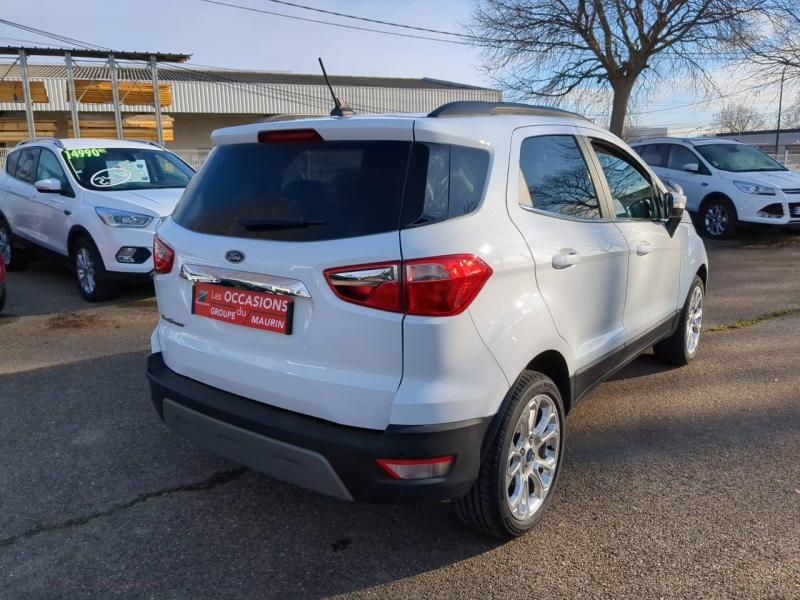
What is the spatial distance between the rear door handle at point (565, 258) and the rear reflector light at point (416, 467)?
3.49 ft

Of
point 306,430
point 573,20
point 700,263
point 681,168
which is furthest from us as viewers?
point 573,20

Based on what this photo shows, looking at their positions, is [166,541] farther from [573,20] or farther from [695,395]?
[573,20]

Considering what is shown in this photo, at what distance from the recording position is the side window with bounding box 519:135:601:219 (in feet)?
10.1

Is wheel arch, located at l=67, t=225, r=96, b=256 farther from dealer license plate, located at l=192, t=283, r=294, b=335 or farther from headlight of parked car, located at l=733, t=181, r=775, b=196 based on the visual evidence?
headlight of parked car, located at l=733, t=181, r=775, b=196

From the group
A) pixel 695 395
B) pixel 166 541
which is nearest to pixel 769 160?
pixel 695 395

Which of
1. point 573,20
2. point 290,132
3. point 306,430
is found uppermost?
point 573,20

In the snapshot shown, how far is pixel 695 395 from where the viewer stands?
15.5 feet

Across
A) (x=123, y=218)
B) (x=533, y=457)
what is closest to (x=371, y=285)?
(x=533, y=457)

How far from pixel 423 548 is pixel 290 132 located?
1.86 metres

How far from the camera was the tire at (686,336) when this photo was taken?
16.8ft

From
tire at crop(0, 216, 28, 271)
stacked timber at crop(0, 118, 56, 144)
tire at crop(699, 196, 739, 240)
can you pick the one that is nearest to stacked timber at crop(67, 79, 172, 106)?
stacked timber at crop(0, 118, 56, 144)

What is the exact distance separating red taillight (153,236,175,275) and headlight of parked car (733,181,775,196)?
11.2 metres

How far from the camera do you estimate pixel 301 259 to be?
258 cm

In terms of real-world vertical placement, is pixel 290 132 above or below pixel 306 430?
above
